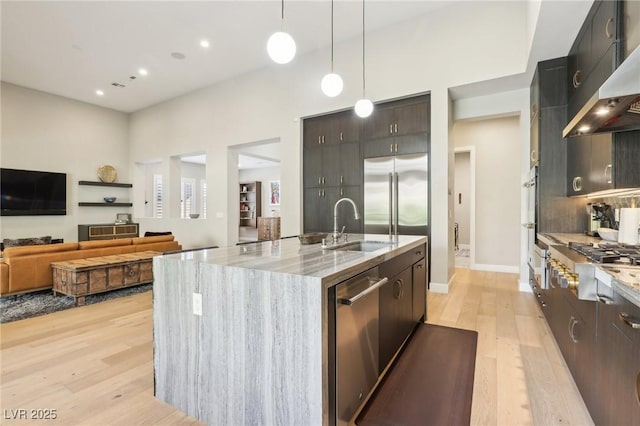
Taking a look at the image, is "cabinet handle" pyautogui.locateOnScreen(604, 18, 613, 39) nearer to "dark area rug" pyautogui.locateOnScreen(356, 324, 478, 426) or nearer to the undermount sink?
the undermount sink

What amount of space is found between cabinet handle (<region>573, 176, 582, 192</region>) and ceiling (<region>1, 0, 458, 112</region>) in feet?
9.27

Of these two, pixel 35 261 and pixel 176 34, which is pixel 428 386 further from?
pixel 176 34

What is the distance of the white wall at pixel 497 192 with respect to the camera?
5418 mm

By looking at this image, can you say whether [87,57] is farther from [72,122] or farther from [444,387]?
[444,387]

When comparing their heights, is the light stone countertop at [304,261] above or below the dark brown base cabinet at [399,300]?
above

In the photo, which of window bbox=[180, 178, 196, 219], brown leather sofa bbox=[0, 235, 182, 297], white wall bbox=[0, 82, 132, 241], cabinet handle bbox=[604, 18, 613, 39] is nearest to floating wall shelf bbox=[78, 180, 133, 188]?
white wall bbox=[0, 82, 132, 241]

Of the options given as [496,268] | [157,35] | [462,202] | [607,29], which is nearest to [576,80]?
[607,29]

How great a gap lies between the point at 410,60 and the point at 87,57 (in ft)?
18.6

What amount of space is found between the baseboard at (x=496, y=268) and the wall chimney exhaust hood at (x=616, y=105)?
3812mm

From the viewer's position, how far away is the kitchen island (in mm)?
1282

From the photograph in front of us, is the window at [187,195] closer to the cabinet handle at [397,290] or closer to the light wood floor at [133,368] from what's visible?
the light wood floor at [133,368]

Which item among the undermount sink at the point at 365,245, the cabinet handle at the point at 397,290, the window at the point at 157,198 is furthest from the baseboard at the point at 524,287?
the window at the point at 157,198

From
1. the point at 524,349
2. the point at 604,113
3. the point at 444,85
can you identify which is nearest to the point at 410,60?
the point at 444,85

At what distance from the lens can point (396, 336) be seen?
2.21 meters
